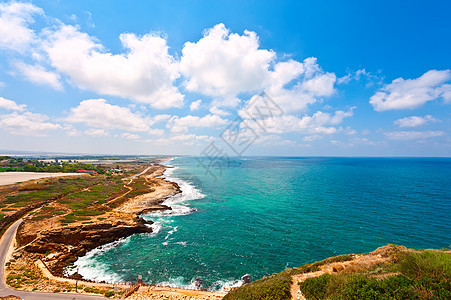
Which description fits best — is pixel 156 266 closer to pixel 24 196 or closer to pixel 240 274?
pixel 240 274

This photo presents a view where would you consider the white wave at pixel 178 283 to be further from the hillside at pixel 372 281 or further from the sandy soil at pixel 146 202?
the sandy soil at pixel 146 202

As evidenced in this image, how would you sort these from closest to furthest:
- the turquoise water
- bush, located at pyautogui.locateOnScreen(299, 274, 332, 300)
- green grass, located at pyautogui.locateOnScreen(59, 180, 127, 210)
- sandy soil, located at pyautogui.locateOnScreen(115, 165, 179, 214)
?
bush, located at pyautogui.locateOnScreen(299, 274, 332, 300) < the turquoise water < green grass, located at pyautogui.locateOnScreen(59, 180, 127, 210) < sandy soil, located at pyautogui.locateOnScreen(115, 165, 179, 214)

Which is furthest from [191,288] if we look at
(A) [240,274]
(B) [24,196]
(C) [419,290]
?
(B) [24,196]

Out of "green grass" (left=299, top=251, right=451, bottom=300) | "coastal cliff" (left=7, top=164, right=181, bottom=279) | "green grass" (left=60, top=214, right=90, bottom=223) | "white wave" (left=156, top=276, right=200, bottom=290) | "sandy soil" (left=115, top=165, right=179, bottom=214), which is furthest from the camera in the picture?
"sandy soil" (left=115, top=165, right=179, bottom=214)

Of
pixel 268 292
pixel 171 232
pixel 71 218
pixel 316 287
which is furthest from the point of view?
pixel 171 232

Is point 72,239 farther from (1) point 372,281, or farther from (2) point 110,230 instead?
(1) point 372,281

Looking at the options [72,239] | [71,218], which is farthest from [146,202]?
[72,239]

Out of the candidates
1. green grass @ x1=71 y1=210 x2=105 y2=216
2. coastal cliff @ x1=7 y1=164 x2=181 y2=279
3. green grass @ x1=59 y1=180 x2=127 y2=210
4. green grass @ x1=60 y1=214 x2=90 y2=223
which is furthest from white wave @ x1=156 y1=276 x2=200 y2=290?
green grass @ x1=59 y1=180 x2=127 y2=210

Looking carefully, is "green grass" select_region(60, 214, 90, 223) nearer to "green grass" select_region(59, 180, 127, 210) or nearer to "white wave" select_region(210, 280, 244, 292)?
"green grass" select_region(59, 180, 127, 210)

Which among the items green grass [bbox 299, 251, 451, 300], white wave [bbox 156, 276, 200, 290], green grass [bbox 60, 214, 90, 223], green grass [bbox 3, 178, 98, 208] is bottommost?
white wave [bbox 156, 276, 200, 290]

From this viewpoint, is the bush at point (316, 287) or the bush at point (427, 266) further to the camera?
the bush at point (316, 287)

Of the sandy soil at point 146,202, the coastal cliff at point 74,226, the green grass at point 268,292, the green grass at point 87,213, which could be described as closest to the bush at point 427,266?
the green grass at point 268,292

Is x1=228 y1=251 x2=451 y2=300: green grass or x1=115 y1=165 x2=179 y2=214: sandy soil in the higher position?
x1=228 y1=251 x2=451 y2=300: green grass

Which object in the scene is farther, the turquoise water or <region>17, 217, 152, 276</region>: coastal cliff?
<region>17, 217, 152, 276</region>: coastal cliff
